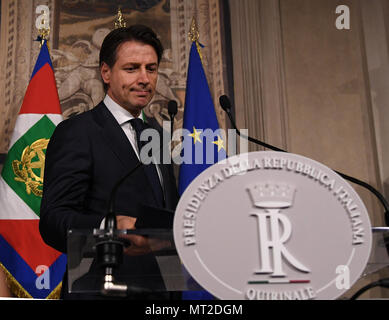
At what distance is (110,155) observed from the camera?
6.84ft

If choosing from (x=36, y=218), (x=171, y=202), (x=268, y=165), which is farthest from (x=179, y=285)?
(x=36, y=218)

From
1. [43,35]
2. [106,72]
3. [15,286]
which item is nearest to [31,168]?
[15,286]

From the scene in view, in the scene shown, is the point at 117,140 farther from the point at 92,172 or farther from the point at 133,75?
the point at 133,75

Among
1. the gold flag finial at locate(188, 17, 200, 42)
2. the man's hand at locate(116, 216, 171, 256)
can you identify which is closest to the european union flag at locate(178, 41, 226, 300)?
the gold flag finial at locate(188, 17, 200, 42)

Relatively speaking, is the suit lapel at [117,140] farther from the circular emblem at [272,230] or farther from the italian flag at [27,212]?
the italian flag at [27,212]

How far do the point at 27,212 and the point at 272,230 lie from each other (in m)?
2.60

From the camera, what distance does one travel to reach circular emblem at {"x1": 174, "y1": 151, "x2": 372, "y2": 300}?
130 cm

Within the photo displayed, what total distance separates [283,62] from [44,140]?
79.9 inches

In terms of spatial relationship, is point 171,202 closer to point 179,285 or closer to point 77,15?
point 179,285

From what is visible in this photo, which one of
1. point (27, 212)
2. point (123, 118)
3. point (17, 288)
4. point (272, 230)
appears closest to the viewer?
point (272, 230)

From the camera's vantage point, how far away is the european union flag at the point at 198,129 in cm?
360

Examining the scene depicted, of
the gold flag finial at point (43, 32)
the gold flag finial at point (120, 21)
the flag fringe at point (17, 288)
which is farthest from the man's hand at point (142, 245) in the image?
the gold flag finial at point (43, 32)

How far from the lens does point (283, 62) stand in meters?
4.57

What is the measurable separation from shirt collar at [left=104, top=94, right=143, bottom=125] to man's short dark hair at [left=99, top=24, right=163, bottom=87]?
17 centimetres
